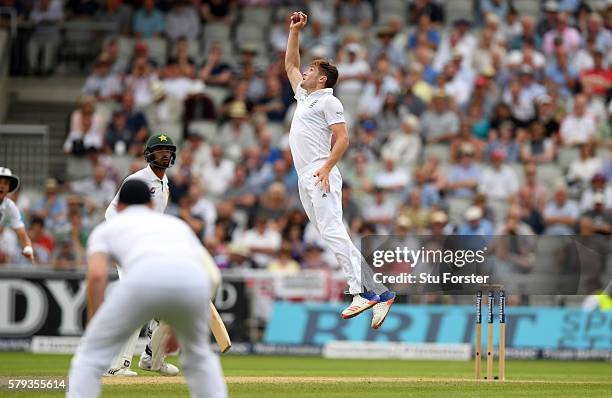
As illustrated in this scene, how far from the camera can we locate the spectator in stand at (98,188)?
2452cm

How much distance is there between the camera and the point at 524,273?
1723 cm

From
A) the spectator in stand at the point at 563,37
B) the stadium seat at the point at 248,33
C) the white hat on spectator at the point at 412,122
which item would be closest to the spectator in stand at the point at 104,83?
the stadium seat at the point at 248,33

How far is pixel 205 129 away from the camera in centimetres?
2586

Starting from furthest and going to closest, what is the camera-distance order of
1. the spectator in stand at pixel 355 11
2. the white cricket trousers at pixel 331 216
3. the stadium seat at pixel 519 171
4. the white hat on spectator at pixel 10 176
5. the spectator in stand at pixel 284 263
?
the spectator in stand at pixel 355 11, the stadium seat at pixel 519 171, the spectator in stand at pixel 284 263, the white hat on spectator at pixel 10 176, the white cricket trousers at pixel 331 216

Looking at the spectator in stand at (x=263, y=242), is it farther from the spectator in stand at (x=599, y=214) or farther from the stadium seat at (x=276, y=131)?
the spectator in stand at (x=599, y=214)

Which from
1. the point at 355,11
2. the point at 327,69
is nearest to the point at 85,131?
the point at 355,11

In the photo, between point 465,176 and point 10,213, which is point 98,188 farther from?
point 10,213

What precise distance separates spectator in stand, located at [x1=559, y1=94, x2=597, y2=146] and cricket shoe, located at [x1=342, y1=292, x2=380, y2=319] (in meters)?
11.9

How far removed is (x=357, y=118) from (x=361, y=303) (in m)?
12.0

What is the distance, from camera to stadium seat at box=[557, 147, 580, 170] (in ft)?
81.5

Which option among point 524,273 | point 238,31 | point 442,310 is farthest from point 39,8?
point 524,273

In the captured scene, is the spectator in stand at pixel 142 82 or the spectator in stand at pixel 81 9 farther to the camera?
the spectator in stand at pixel 81 9

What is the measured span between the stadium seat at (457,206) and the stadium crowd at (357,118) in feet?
0.11

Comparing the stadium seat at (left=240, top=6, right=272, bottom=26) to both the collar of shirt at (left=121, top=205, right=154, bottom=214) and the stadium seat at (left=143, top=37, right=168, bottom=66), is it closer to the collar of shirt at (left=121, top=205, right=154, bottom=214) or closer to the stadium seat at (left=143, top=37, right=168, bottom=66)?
the stadium seat at (left=143, top=37, right=168, bottom=66)
